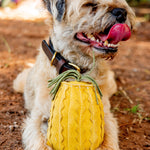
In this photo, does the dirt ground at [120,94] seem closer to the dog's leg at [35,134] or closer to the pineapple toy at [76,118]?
the dog's leg at [35,134]

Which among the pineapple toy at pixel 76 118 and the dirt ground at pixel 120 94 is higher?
the pineapple toy at pixel 76 118

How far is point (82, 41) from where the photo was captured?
2.43 m

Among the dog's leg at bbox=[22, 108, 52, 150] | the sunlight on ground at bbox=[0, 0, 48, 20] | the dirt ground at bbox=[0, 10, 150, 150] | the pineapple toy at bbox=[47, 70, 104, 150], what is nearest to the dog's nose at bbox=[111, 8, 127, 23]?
the dirt ground at bbox=[0, 10, 150, 150]

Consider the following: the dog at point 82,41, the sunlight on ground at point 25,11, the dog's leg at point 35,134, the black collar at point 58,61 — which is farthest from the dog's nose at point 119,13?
the sunlight on ground at point 25,11

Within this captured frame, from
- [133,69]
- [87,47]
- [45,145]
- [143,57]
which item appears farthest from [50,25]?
[143,57]

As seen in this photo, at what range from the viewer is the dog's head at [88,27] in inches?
89.7

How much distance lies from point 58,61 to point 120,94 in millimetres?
2046

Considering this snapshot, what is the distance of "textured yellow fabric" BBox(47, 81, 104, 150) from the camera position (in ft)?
6.07

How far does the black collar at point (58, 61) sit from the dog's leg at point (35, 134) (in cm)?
54

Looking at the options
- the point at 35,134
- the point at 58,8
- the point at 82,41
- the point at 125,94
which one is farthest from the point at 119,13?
the point at 125,94

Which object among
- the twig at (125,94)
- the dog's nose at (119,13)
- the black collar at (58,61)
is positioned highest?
the dog's nose at (119,13)

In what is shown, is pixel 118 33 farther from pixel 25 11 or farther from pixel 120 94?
pixel 25 11

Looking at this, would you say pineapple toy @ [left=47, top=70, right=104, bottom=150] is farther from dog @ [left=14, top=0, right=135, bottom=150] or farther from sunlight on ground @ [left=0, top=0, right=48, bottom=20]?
sunlight on ground @ [left=0, top=0, right=48, bottom=20]

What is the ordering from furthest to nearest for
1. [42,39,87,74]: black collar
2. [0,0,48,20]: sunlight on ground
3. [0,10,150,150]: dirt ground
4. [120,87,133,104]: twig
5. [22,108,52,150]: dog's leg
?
1. [0,0,48,20]: sunlight on ground
2. [120,87,133,104]: twig
3. [0,10,150,150]: dirt ground
4. [42,39,87,74]: black collar
5. [22,108,52,150]: dog's leg
